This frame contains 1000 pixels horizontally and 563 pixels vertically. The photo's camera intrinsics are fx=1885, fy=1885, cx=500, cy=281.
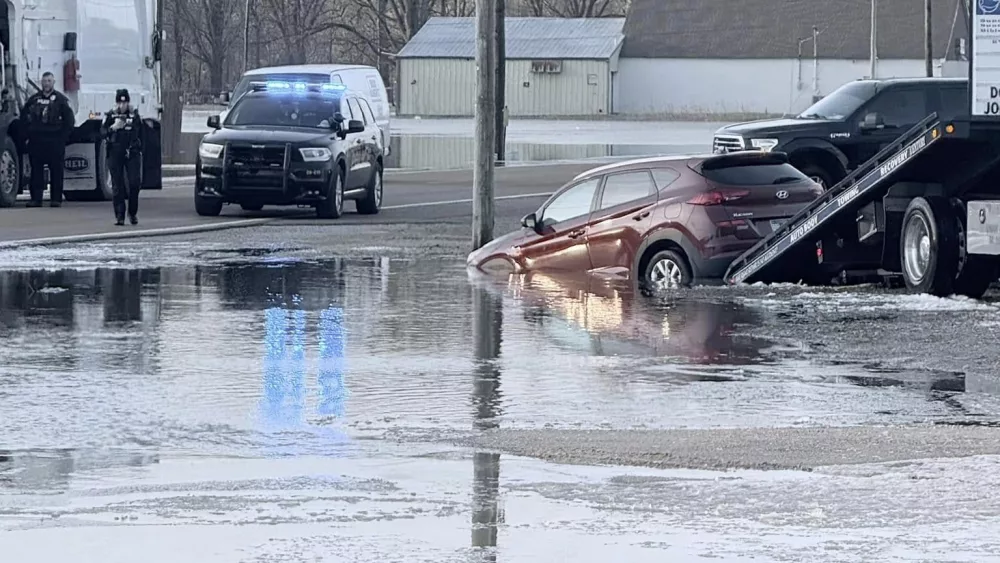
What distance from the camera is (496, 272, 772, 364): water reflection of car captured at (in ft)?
43.7

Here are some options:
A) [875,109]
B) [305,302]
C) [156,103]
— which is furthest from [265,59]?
[305,302]

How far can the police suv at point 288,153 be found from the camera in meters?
26.2

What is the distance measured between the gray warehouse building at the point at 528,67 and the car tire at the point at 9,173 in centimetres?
6694

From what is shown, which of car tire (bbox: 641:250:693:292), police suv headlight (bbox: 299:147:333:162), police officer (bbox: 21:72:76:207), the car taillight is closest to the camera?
the car taillight

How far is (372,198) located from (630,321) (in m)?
13.8

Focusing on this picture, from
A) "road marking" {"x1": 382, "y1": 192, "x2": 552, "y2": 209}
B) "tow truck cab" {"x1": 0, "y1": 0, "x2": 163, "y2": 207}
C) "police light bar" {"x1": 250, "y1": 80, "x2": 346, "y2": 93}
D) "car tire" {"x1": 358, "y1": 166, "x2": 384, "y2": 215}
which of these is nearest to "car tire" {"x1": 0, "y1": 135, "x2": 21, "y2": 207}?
"tow truck cab" {"x1": 0, "y1": 0, "x2": 163, "y2": 207}

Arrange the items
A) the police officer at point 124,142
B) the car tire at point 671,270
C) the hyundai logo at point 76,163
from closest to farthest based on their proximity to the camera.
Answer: the car tire at point 671,270, the police officer at point 124,142, the hyundai logo at point 76,163

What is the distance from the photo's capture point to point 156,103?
3156 cm

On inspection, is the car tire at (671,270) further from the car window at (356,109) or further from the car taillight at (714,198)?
the car window at (356,109)

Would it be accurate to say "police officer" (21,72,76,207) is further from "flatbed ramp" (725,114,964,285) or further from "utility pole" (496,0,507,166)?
"utility pole" (496,0,507,166)

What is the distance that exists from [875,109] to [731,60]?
66.4m

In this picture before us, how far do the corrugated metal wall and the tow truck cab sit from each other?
2469 inches

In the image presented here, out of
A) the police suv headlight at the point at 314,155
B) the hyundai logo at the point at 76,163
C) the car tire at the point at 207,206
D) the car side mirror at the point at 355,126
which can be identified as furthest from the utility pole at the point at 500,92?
the police suv headlight at the point at 314,155

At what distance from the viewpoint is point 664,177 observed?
1739cm
